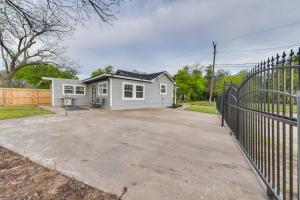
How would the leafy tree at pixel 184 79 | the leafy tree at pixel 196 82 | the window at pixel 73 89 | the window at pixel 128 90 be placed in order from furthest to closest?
the leafy tree at pixel 196 82 → the leafy tree at pixel 184 79 → the window at pixel 73 89 → the window at pixel 128 90

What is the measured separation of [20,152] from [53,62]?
19.3 metres

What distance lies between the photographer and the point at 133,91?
43.9 feet

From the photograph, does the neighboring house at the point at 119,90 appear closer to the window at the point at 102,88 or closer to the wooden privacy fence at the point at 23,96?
the window at the point at 102,88

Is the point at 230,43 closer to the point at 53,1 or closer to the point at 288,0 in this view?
the point at 288,0

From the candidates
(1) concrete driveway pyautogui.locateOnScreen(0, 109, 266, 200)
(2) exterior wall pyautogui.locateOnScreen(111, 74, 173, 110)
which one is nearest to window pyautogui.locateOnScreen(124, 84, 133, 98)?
(2) exterior wall pyautogui.locateOnScreen(111, 74, 173, 110)

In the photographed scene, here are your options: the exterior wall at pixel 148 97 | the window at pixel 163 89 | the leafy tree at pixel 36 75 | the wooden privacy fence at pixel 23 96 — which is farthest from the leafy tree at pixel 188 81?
the wooden privacy fence at pixel 23 96

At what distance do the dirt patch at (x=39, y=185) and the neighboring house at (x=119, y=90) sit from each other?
9.33 m

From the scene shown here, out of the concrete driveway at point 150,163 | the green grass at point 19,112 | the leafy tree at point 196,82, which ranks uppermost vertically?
the leafy tree at point 196,82

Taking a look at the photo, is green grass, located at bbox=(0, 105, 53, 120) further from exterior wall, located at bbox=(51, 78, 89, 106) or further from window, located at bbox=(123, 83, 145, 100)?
window, located at bbox=(123, 83, 145, 100)

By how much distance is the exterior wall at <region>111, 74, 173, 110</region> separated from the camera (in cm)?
1217

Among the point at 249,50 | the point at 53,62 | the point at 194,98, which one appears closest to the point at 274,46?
the point at 249,50

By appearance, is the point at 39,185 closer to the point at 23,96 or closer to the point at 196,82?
the point at 23,96

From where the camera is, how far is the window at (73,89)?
14625 mm

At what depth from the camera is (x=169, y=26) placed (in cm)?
1003
